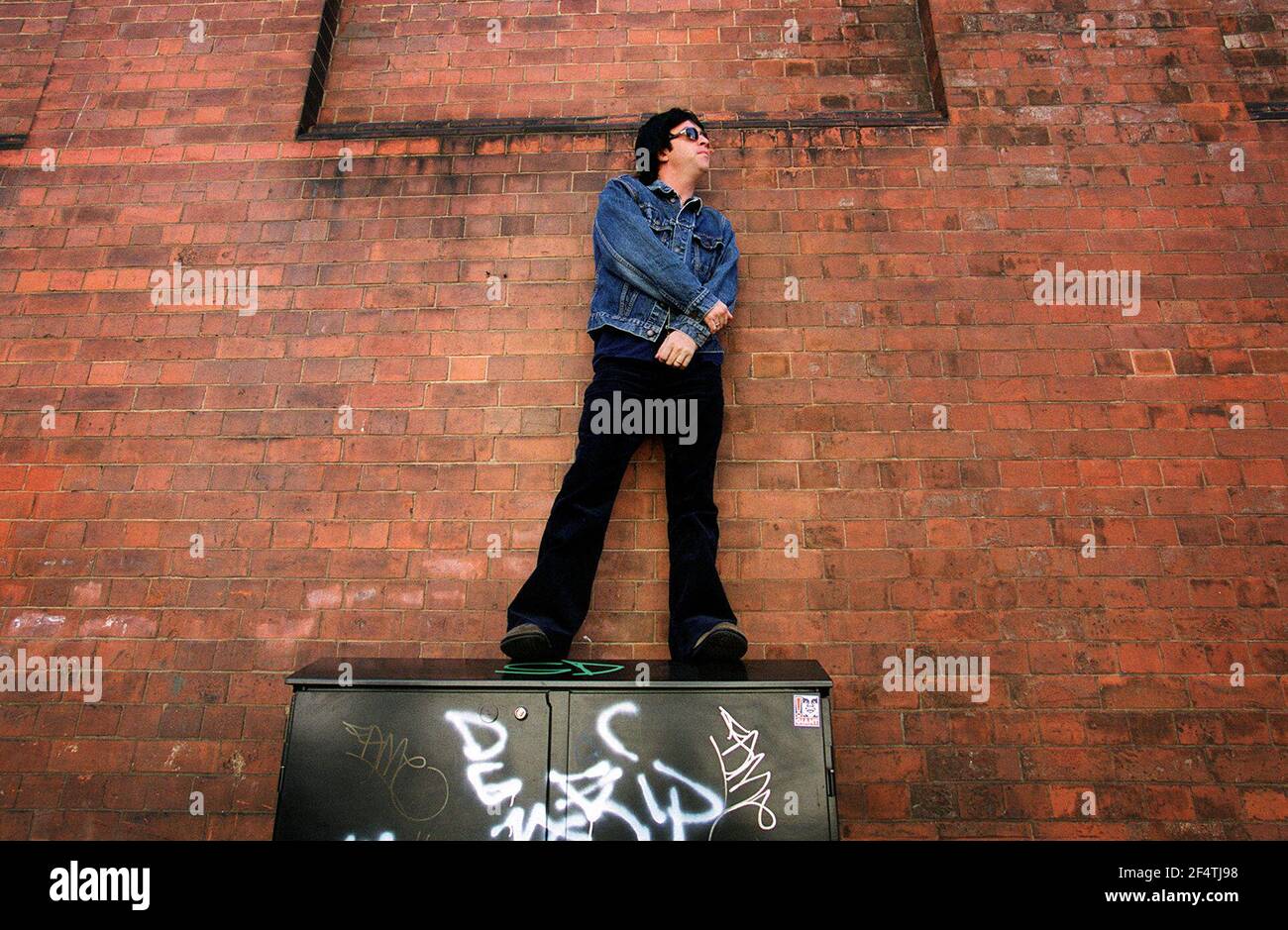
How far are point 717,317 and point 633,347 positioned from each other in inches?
13.9

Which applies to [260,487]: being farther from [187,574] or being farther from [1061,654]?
[1061,654]

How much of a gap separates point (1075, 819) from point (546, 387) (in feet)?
8.83

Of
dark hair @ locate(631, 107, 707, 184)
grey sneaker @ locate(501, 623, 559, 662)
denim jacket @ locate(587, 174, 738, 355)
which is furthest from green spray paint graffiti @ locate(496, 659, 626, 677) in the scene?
dark hair @ locate(631, 107, 707, 184)

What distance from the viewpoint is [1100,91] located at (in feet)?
13.1

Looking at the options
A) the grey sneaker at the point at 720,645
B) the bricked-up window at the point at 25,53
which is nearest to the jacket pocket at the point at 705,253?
the grey sneaker at the point at 720,645

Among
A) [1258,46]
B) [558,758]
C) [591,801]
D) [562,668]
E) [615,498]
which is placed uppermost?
[1258,46]

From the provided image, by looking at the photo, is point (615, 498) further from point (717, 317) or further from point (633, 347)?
point (717, 317)

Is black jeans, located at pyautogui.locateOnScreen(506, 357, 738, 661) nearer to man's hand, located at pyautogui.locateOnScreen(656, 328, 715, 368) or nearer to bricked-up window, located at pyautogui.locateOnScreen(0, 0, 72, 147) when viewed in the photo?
man's hand, located at pyautogui.locateOnScreen(656, 328, 715, 368)

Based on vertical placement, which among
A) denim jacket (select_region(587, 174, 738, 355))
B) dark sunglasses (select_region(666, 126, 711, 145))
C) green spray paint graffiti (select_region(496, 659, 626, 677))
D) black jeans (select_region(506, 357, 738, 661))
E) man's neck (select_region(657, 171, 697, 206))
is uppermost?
dark sunglasses (select_region(666, 126, 711, 145))

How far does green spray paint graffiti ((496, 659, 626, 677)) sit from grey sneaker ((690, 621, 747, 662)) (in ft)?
0.98

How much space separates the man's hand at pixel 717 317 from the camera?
3162mm

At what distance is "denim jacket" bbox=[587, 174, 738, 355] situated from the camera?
317 cm

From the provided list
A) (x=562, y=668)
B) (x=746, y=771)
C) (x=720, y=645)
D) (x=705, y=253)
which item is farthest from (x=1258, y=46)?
(x=562, y=668)

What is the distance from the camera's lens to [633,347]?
3.17 m
